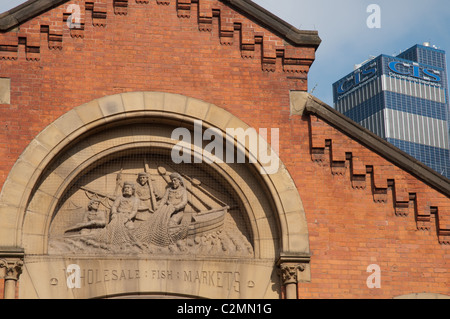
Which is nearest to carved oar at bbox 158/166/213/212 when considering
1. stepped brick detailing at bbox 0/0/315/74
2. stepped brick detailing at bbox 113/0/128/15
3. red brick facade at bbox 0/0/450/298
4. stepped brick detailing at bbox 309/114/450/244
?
red brick facade at bbox 0/0/450/298

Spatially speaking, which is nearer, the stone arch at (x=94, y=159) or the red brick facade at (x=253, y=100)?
the stone arch at (x=94, y=159)

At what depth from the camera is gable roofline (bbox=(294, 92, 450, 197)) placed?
15391 mm

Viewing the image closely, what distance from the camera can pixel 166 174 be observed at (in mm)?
15828

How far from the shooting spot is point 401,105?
102250mm

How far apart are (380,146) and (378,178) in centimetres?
61

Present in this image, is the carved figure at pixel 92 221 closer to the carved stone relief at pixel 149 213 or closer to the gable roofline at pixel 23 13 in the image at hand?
the carved stone relief at pixel 149 213

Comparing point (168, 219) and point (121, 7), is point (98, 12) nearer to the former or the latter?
point (121, 7)

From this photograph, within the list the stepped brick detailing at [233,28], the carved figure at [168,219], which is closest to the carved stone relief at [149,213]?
the carved figure at [168,219]

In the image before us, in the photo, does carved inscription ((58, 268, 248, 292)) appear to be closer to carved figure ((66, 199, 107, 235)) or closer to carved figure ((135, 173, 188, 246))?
carved figure ((135, 173, 188, 246))

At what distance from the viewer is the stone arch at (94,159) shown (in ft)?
47.8

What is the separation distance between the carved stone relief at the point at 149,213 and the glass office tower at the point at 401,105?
83.8 m

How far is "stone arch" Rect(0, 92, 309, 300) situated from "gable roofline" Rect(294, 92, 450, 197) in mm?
1323

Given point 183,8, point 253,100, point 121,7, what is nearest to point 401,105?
point 183,8

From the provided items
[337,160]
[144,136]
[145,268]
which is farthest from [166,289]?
[337,160]
